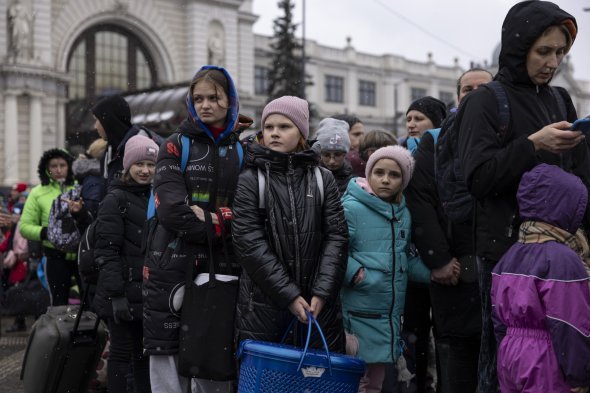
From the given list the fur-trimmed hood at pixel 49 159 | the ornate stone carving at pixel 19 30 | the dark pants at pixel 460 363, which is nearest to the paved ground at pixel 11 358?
the fur-trimmed hood at pixel 49 159

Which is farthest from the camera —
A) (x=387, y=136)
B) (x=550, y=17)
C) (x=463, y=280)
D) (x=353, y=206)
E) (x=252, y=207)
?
(x=387, y=136)

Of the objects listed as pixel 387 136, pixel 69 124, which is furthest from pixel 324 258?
pixel 69 124

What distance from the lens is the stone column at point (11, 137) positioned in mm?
31231

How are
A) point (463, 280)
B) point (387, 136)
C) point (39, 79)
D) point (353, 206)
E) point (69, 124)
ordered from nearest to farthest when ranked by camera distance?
point (463, 280) < point (353, 206) < point (387, 136) < point (39, 79) < point (69, 124)

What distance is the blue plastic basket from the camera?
3027 millimetres

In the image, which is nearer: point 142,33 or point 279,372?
point 279,372

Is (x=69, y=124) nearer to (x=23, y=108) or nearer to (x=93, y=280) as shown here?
(x=23, y=108)

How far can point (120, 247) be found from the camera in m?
4.84

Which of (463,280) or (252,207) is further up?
(252,207)

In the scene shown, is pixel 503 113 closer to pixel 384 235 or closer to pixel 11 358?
pixel 384 235

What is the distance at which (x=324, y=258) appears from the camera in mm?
3588

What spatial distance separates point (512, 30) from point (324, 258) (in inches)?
55.9

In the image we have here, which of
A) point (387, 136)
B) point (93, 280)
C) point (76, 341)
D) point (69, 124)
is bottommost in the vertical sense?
point (76, 341)

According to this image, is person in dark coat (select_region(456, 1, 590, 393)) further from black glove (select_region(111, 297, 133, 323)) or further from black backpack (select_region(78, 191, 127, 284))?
black backpack (select_region(78, 191, 127, 284))
